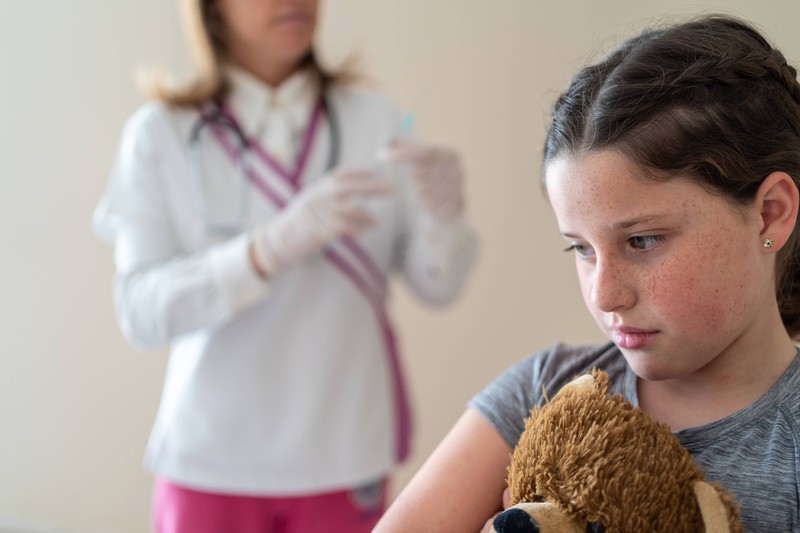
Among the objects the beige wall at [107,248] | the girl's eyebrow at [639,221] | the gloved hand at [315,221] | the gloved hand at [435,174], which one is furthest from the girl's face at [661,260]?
the beige wall at [107,248]

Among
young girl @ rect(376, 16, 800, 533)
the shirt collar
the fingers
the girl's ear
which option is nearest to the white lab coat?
the shirt collar

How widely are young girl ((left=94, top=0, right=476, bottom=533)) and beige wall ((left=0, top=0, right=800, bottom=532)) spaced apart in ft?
1.71

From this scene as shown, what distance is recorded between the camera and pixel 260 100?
166 centimetres

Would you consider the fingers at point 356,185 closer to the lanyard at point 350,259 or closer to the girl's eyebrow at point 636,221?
the lanyard at point 350,259

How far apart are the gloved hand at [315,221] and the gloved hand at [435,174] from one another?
108mm

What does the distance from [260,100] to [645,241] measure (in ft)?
3.58

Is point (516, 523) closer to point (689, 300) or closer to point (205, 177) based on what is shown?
point (689, 300)

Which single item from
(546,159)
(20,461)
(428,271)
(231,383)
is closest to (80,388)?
(20,461)

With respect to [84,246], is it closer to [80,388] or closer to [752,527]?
[80,388]

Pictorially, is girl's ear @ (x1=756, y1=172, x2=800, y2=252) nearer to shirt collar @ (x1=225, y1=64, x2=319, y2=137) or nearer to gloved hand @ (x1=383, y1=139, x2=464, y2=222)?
gloved hand @ (x1=383, y1=139, x2=464, y2=222)

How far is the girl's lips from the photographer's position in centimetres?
76

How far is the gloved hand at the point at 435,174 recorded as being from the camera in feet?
5.42

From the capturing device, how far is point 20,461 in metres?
2.59

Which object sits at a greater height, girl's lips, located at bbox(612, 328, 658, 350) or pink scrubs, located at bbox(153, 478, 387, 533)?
girl's lips, located at bbox(612, 328, 658, 350)
